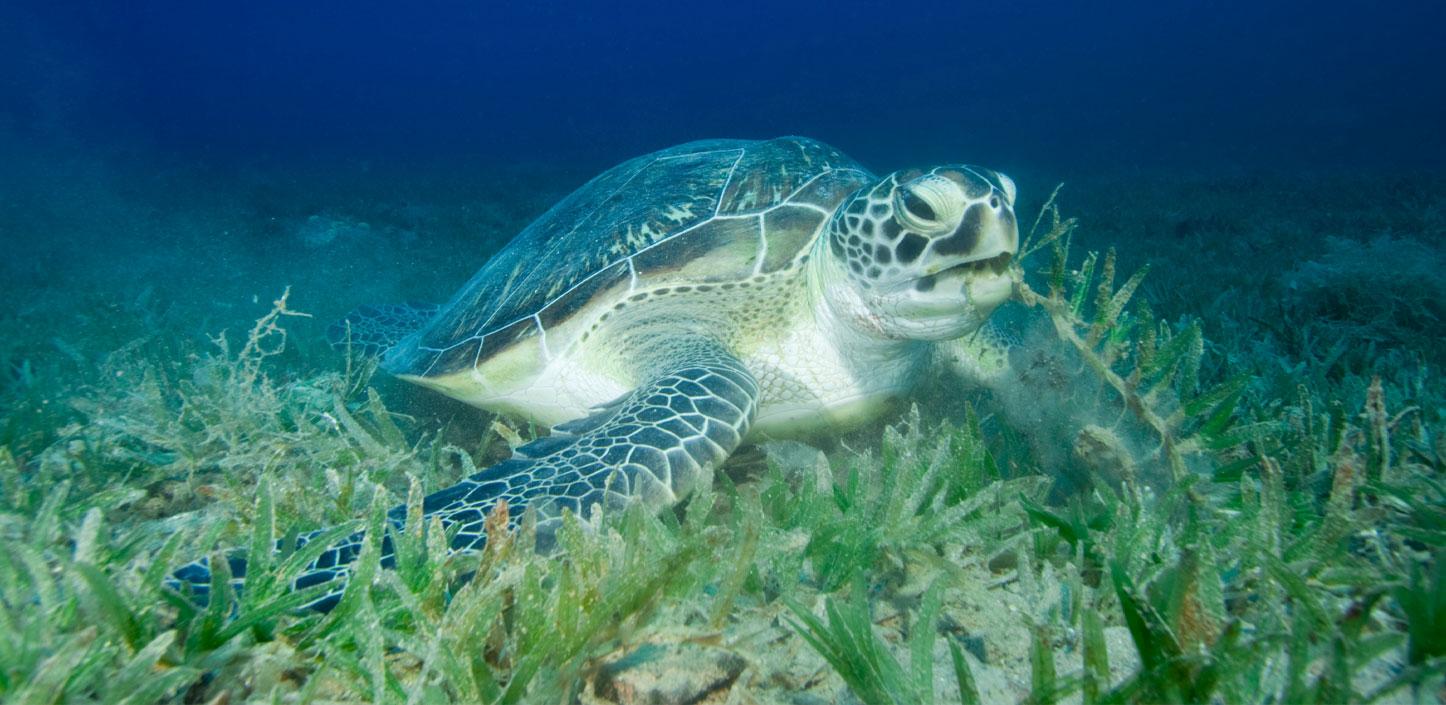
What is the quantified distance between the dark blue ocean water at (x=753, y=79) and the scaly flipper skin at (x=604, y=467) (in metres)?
24.1

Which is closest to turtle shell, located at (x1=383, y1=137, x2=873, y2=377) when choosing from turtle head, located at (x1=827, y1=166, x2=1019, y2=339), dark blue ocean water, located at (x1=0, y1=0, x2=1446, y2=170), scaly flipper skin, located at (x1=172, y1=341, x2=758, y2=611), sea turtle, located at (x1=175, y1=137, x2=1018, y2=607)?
sea turtle, located at (x1=175, y1=137, x2=1018, y2=607)

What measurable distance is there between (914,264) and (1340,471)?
3.63ft

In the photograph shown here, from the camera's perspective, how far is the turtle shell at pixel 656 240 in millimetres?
2355

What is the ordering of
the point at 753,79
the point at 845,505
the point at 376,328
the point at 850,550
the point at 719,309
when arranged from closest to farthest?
the point at 850,550
the point at 845,505
the point at 719,309
the point at 376,328
the point at 753,79

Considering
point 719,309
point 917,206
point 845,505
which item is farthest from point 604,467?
point 917,206

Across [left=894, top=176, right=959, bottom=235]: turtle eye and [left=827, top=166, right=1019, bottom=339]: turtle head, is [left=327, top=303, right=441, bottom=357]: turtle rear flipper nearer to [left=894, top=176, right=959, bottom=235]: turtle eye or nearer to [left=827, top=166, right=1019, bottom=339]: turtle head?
[left=827, top=166, right=1019, bottom=339]: turtle head

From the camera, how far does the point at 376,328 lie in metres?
3.58

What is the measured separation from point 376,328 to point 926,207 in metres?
3.08

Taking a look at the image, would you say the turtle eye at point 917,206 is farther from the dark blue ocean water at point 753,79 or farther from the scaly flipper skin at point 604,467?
the dark blue ocean water at point 753,79

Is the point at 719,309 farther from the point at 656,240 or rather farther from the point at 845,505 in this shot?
the point at 845,505

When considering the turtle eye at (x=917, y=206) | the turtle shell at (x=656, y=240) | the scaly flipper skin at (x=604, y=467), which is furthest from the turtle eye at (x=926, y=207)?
the scaly flipper skin at (x=604, y=467)

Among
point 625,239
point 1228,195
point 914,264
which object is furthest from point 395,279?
point 1228,195

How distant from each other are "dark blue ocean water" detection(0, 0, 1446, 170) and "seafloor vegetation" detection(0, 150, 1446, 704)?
23858 mm

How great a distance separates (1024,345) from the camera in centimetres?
226
